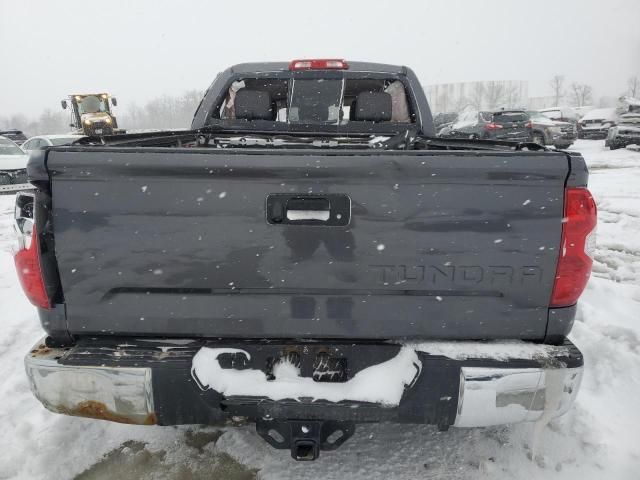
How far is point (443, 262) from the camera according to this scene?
179cm

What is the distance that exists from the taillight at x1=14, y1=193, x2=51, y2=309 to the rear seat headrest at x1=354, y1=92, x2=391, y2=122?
2.76 meters

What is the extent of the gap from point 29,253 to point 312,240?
117 cm

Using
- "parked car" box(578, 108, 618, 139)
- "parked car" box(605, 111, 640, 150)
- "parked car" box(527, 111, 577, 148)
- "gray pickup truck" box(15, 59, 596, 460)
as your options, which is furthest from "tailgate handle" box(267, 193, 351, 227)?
"parked car" box(578, 108, 618, 139)

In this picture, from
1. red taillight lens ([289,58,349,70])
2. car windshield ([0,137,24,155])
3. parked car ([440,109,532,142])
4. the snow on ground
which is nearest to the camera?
the snow on ground

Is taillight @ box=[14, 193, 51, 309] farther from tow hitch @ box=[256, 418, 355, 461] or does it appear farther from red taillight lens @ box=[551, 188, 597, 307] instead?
red taillight lens @ box=[551, 188, 597, 307]

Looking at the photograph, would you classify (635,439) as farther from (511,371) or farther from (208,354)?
(208,354)

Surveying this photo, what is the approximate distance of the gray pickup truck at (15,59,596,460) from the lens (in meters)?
1.76

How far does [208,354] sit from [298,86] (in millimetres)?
2820

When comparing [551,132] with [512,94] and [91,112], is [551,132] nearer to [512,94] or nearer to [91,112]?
[91,112]

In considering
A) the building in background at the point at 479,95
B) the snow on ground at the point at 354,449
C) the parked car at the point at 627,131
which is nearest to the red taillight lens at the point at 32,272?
the snow on ground at the point at 354,449

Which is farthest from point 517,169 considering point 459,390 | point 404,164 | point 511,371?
point 459,390

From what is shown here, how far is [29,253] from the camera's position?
1.86 meters

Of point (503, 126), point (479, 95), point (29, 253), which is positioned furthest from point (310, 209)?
point (479, 95)

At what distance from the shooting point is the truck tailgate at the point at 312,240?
1753mm
